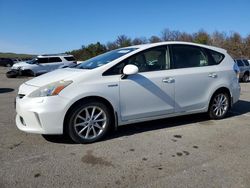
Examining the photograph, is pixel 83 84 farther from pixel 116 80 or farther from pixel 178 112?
pixel 178 112

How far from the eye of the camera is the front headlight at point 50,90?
388cm

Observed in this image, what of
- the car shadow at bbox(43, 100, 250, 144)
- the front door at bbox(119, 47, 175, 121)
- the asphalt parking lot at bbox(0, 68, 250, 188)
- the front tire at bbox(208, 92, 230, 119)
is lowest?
the asphalt parking lot at bbox(0, 68, 250, 188)

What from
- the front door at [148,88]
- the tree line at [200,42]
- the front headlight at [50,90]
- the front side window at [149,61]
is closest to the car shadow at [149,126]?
the front door at [148,88]

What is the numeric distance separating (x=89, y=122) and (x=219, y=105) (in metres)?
2.99

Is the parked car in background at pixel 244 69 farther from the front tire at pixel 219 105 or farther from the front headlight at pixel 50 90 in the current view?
the front headlight at pixel 50 90

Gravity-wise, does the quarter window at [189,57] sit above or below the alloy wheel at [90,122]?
above

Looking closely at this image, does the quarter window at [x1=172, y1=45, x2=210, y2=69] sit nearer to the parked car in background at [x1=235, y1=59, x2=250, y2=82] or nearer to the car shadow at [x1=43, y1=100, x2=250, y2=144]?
the car shadow at [x1=43, y1=100, x2=250, y2=144]

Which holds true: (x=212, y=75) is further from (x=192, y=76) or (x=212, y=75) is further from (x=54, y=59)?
(x=54, y=59)

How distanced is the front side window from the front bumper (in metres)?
1.03

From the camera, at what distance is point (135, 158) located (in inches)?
141

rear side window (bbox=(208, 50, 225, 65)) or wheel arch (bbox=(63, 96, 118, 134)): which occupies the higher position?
rear side window (bbox=(208, 50, 225, 65))

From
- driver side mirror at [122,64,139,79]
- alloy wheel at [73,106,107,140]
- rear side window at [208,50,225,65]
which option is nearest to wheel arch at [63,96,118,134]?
alloy wheel at [73,106,107,140]

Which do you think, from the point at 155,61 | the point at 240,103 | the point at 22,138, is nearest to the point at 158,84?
the point at 155,61

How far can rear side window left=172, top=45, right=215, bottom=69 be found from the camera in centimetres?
502
